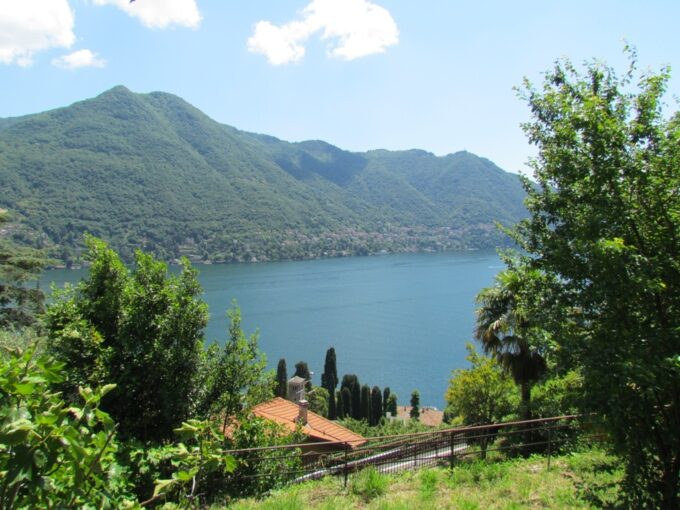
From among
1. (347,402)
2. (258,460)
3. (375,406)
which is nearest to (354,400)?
(347,402)

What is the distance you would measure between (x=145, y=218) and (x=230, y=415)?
201m

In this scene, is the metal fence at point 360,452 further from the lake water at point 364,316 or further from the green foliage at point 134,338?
the lake water at point 364,316

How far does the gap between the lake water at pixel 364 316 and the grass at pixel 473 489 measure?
2329 centimetres

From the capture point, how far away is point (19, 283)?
20.1m

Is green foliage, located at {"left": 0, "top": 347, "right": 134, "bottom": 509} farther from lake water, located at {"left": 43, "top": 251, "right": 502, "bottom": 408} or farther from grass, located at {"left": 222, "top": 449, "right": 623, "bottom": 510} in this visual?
lake water, located at {"left": 43, "top": 251, "right": 502, "bottom": 408}

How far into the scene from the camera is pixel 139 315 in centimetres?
748

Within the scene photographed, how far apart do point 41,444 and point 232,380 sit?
23.6ft

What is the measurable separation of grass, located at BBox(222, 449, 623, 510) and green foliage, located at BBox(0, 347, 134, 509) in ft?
11.3

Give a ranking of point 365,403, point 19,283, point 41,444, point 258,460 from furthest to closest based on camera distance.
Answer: point 365,403, point 19,283, point 258,460, point 41,444

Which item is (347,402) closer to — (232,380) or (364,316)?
(232,380)

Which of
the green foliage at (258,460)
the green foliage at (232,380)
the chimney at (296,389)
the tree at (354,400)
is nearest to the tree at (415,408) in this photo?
the tree at (354,400)

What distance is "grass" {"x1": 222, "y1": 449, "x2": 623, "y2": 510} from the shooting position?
4.97 m

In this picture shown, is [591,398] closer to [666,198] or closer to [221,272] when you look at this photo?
[666,198]

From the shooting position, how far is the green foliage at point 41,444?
1.36 metres
